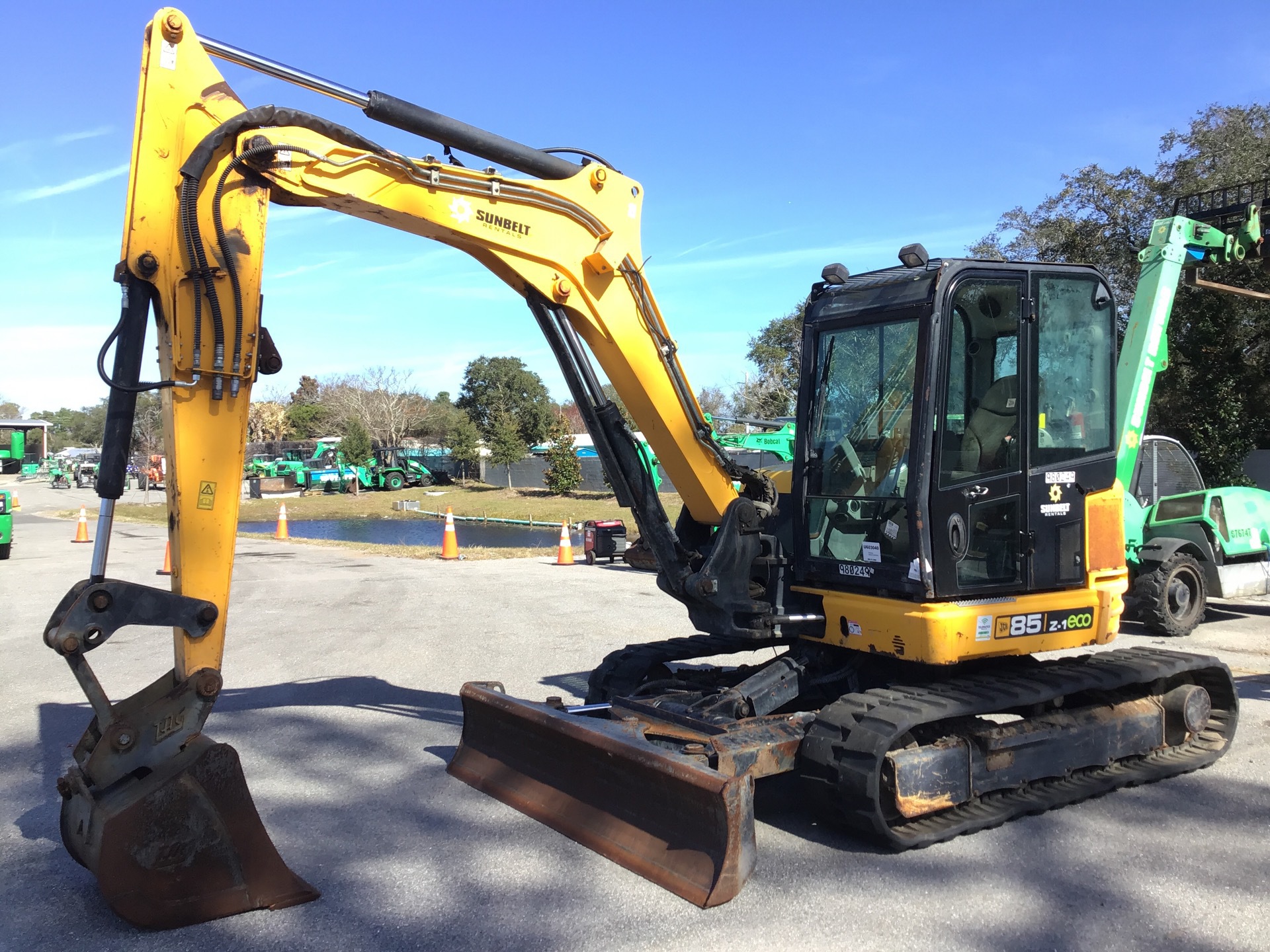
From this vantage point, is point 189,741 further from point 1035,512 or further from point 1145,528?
point 1145,528

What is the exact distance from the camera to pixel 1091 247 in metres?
23.1

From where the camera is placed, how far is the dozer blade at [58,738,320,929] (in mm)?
3836

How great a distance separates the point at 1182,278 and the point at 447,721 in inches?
359

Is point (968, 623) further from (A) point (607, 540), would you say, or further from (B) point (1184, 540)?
(A) point (607, 540)

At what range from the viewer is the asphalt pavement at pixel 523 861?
3.94 m

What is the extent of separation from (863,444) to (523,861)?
2.86 meters

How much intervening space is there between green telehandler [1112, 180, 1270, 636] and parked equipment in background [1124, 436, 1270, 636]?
0.04ft

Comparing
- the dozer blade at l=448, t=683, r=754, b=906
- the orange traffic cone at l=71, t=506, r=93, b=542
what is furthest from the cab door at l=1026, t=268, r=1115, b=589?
the orange traffic cone at l=71, t=506, r=93, b=542

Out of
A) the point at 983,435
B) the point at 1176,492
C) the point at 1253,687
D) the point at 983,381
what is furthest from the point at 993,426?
the point at 1176,492

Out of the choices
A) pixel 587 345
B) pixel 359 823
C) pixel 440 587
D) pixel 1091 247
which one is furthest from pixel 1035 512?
pixel 1091 247

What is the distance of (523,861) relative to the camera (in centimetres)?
→ 466

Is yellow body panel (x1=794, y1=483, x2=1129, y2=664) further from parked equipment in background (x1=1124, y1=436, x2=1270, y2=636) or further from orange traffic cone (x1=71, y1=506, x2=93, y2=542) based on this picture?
orange traffic cone (x1=71, y1=506, x2=93, y2=542)

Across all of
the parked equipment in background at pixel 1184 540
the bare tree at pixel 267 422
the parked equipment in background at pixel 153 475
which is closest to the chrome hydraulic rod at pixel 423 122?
the parked equipment in background at pixel 1184 540

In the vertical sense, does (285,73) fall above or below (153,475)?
above
